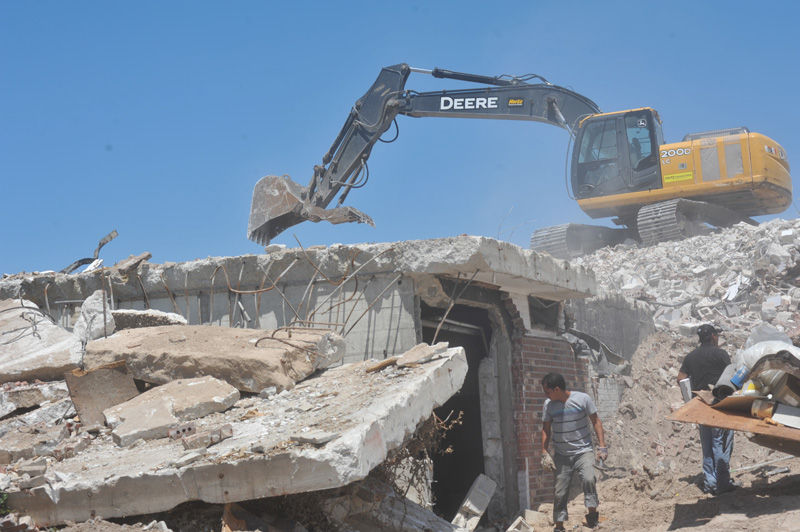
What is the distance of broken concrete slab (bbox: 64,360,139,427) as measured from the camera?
18.1 feet

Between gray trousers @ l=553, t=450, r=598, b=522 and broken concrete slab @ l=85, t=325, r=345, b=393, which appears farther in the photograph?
gray trousers @ l=553, t=450, r=598, b=522

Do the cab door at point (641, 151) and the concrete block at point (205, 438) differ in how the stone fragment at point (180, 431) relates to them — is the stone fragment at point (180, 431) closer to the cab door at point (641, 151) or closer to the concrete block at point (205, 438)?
the concrete block at point (205, 438)

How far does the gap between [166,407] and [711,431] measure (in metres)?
4.53

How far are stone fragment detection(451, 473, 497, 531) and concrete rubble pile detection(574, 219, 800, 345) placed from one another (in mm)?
4240

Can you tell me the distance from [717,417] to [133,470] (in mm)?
4126

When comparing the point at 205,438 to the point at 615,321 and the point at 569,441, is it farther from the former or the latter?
the point at 615,321

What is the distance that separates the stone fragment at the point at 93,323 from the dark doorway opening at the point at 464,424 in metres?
A: 3.23

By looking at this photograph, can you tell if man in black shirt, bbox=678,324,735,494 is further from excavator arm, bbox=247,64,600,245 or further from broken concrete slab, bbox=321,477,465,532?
excavator arm, bbox=247,64,600,245

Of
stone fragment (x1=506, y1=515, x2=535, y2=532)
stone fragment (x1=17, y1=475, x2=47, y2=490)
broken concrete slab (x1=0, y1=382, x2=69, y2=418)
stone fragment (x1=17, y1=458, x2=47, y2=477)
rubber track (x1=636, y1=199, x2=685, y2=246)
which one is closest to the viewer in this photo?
stone fragment (x1=17, y1=475, x2=47, y2=490)

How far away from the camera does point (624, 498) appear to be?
7.57 metres

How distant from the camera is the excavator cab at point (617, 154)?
16953 millimetres

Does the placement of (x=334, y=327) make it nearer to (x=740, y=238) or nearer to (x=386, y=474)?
(x=386, y=474)

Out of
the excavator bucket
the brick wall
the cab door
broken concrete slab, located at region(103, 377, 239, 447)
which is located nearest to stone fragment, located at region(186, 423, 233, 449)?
broken concrete slab, located at region(103, 377, 239, 447)

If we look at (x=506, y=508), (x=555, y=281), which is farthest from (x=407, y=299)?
(x=506, y=508)
